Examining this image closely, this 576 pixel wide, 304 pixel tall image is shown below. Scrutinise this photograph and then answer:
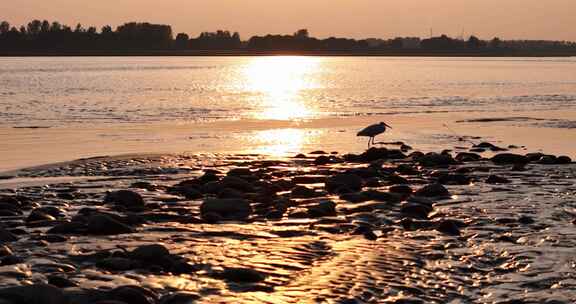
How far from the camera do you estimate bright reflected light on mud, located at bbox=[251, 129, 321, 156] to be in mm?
29625

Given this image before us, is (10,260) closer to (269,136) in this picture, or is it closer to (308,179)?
(308,179)

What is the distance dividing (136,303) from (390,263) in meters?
4.16

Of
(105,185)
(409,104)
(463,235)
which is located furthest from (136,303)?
(409,104)

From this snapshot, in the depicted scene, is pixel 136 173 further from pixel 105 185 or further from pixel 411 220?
pixel 411 220

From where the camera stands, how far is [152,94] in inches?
2643

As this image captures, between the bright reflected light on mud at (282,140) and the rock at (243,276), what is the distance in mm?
16542

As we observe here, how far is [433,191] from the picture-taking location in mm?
19000

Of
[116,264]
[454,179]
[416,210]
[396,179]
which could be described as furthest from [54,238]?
[454,179]

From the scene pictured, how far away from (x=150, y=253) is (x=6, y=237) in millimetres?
2937

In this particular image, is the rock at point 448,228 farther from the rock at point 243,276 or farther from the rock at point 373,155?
the rock at point 373,155

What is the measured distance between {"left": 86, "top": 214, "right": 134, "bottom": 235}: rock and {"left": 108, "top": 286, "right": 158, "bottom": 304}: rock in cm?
413

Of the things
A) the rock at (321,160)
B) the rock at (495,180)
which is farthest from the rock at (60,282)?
the rock at (321,160)

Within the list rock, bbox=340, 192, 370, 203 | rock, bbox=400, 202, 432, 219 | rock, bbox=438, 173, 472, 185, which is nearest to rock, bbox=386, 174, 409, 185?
rock, bbox=438, 173, 472, 185

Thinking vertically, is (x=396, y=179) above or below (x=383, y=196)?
below
